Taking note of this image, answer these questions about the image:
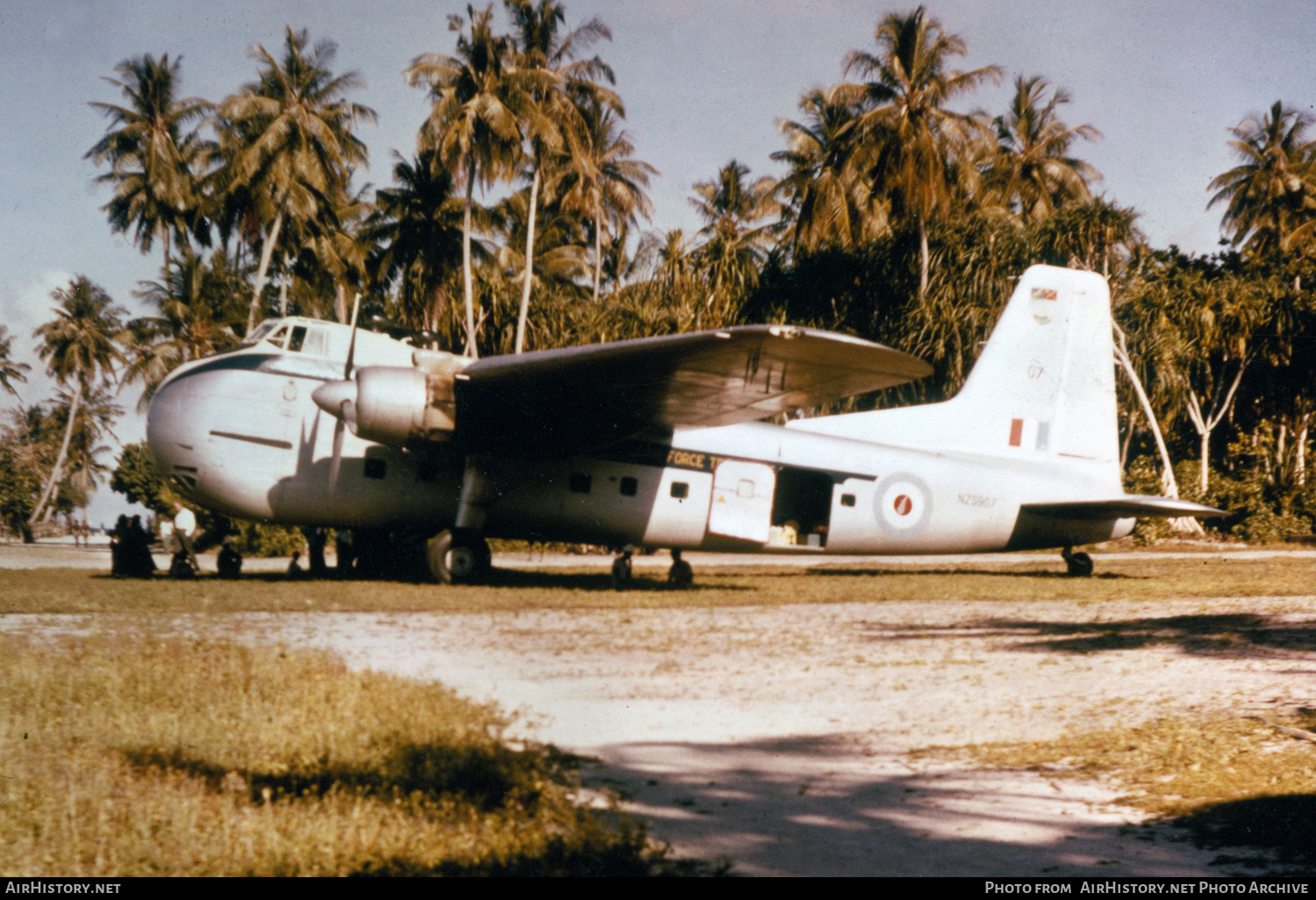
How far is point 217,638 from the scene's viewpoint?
310 inches

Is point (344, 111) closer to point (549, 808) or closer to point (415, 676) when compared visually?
A: point (415, 676)

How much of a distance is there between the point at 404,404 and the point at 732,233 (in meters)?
25.4

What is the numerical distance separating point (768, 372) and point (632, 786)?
861 cm

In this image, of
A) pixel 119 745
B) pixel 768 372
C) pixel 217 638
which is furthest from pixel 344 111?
pixel 119 745

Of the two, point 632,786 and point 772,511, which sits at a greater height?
point 772,511

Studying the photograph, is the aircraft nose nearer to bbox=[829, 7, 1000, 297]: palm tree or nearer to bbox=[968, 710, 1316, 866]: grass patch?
bbox=[968, 710, 1316, 866]: grass patch

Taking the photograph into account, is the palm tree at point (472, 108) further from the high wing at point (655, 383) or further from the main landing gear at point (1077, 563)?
the main landing gear at point (1077, 563)

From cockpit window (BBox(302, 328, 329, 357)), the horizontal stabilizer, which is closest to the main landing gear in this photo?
the horizontal stabilizer

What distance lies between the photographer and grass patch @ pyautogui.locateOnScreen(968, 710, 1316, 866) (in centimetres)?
414

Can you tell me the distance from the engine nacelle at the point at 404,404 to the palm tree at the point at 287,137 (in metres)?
22.4

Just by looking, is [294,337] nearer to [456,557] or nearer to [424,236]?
[456,557]

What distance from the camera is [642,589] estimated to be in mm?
15195

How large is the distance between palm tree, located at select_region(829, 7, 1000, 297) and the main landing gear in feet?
33.9

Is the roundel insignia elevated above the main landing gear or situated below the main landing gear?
above
